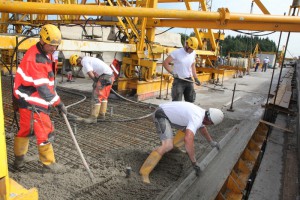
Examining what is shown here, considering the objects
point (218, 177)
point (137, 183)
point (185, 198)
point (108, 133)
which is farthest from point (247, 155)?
point (108, 133)

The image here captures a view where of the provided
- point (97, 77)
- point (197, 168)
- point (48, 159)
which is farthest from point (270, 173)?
point (97, 77)

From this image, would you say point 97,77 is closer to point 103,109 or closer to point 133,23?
point 103,109

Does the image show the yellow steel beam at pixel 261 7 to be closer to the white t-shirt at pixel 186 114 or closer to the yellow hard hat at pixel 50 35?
the white t-shirt at pixel 186 114

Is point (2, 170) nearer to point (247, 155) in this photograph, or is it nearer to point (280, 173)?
point (280, 173)

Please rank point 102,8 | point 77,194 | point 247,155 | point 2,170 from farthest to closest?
point 247,155, point 77,194, point 102,8, point 2,170

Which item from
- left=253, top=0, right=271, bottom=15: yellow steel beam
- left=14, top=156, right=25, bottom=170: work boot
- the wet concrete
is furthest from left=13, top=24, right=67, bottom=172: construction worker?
left=253, top=0, right=271, bottom=15: yellow steel beam

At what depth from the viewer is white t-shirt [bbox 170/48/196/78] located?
Result: 17.8 feet

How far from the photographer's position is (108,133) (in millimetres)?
4820

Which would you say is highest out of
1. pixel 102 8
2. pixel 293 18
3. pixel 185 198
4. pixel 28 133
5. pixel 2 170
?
pixel 293 18

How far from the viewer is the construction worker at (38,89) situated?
2.95m

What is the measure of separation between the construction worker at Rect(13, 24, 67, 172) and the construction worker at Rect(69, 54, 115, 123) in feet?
6.54

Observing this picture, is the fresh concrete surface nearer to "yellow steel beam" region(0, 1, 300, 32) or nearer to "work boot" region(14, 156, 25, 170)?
"yellow steel beam" region(0, 1, 300, 32)

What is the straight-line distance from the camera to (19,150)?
322cm

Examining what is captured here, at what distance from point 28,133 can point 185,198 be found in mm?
1977
